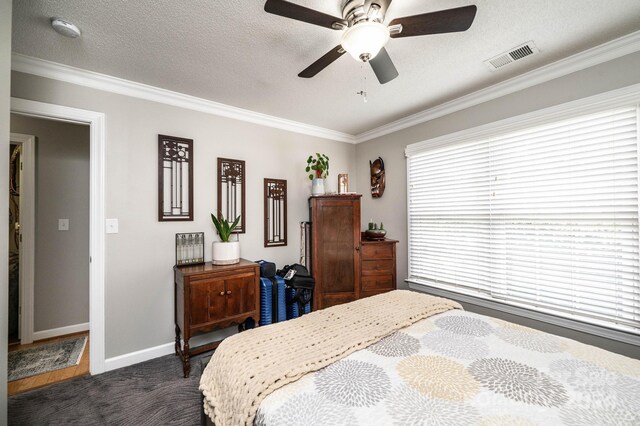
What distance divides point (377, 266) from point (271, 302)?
4.11 ft

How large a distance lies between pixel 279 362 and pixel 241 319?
58.2 inches

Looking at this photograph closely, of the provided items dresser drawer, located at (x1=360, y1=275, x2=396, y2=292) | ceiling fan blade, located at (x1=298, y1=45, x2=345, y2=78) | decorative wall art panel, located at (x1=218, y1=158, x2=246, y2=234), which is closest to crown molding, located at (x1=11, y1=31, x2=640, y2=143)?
decorative wall art panel, located at (x1=218, y1=158, x2=246, y2=234)

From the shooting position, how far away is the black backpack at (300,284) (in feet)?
9.32

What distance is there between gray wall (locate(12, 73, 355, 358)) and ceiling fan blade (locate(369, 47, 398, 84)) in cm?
180

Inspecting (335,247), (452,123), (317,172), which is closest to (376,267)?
(335,247)

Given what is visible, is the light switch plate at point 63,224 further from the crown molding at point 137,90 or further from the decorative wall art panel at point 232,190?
the decorative wall art panel at point 232,190

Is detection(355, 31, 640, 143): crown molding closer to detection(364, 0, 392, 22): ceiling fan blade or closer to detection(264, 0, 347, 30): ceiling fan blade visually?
detection(364, 0, 392, 22): ceiling fan blade

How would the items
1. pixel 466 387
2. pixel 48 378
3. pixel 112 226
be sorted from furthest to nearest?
pixel 112 226 → pixel 48 378 → pixel 466 387

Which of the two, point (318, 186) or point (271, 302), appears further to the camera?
point (318, 186)

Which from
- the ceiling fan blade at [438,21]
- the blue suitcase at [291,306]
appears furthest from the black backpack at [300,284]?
the ceiling fan blade at [438,21]

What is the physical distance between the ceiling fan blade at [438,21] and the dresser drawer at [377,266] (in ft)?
7.52

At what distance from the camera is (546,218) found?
2.20 meters

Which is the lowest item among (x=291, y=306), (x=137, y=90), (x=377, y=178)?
(x=291, y=306)

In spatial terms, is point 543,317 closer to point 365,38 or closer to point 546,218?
point 546,218
